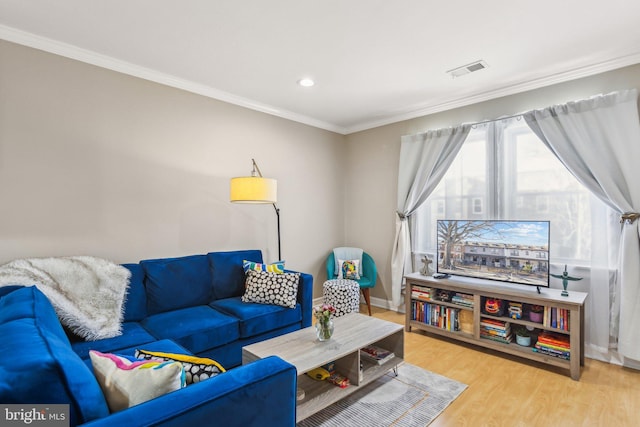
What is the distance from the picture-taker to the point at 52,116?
2514mm

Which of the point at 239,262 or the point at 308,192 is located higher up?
the point at 308,192

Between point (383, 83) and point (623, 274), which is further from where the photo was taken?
point (383, 83)

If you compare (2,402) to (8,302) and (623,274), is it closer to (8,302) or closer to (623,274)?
(8,302)

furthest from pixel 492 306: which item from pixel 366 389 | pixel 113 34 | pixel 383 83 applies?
pixel 113 34

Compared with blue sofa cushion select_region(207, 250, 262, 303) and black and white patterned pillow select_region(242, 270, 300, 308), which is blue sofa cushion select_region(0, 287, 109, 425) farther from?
blue sofa cushion select_region(207, 250, 262, 303)

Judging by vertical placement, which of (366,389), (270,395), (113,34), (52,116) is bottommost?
(366,389)

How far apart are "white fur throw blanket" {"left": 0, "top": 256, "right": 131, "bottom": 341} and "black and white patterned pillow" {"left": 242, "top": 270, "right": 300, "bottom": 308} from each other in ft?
3.32

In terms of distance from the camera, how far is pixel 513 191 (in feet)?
10.9

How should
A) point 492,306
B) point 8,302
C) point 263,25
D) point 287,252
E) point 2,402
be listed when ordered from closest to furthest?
point 2,402, point 8,302, point 263,25, point 492,306, point 287,252

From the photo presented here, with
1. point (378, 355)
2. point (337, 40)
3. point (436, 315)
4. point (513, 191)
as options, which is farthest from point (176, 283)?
point (513, 191)

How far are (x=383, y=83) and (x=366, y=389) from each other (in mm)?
2776

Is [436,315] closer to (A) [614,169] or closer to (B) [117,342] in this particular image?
(A) [614,169]

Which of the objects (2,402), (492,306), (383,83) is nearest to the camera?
(2,402)

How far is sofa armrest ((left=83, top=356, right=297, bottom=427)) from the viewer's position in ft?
2.94
